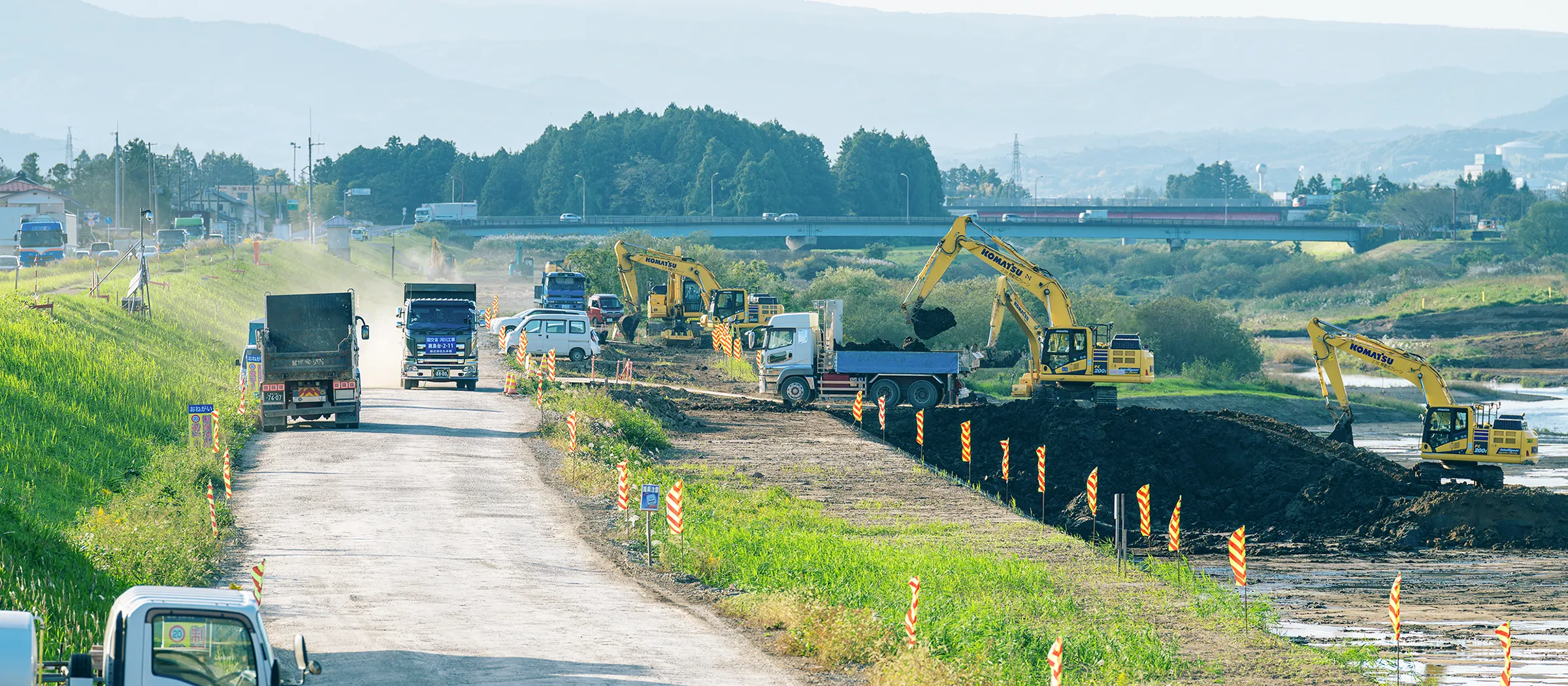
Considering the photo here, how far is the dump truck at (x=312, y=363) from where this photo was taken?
3528 cm

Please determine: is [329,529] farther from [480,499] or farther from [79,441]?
[79,441]

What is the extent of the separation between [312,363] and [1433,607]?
2391cm

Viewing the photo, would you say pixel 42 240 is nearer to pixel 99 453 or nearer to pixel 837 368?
pixel 837 368

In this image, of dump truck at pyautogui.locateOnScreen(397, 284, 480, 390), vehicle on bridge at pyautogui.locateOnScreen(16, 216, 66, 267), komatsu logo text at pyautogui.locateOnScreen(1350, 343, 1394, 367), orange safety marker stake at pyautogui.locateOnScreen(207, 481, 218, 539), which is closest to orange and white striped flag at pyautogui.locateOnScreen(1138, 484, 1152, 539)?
komatsu logo text at pyautogui.locateOnScreen(1350, 343, 1394, 367)

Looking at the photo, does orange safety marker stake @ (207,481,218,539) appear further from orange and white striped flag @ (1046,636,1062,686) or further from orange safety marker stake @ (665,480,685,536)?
orange and white striped flag @ (1046,636,1062,686)

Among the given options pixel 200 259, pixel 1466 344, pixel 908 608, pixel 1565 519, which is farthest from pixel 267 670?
pixel 1466 344

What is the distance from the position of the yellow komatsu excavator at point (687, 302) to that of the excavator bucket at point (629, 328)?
3 cm

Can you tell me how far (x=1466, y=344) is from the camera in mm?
96312

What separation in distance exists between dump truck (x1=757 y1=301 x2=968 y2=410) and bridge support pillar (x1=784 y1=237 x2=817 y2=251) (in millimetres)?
117451

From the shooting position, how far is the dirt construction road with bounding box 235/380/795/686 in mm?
17656

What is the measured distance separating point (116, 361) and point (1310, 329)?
31855mm

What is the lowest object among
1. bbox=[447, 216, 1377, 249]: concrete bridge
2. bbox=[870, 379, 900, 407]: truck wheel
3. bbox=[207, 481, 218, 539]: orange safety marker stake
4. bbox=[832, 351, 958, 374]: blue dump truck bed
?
bbox=[207, 481, 218, 539]: orange safety marker stake

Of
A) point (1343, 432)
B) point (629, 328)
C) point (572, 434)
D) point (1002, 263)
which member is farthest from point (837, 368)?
point (629, 328)

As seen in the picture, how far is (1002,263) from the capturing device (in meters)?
48.6
